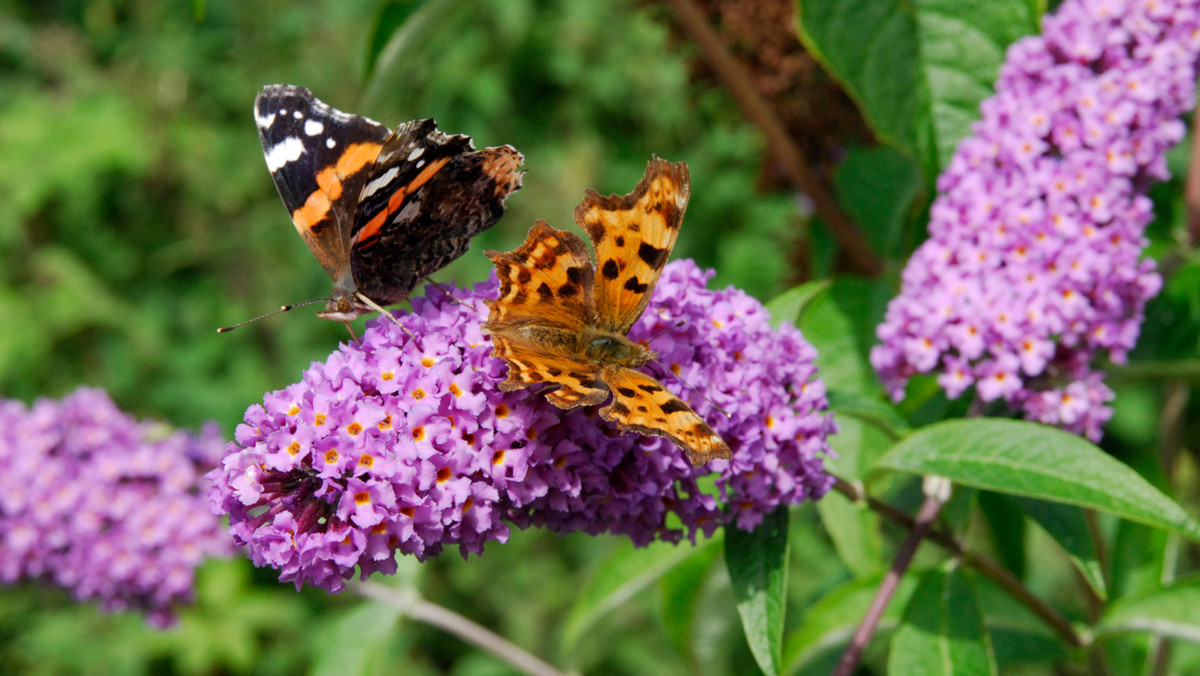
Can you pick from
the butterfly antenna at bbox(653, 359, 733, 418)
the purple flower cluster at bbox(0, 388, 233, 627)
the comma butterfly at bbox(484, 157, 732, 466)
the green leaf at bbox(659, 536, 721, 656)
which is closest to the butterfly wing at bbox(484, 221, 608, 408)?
the comma butterfly at bbox(484, 157, 732, 466)

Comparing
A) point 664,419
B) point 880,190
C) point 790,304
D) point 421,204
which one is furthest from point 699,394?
point 880,190

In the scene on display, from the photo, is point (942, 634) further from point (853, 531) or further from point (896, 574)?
point (853, 531)

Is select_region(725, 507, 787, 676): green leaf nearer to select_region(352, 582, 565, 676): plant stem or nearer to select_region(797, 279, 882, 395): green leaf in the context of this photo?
select_region(797, 279, 882, 395): green leaf

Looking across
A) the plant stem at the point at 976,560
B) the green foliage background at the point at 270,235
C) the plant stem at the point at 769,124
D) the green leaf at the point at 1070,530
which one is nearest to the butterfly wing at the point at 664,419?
the plant stem at the point at 976,560

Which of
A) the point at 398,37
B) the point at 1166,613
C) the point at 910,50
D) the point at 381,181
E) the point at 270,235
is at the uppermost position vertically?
the point at 270,235

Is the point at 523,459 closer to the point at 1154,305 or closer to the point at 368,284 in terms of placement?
the point at 368,284
